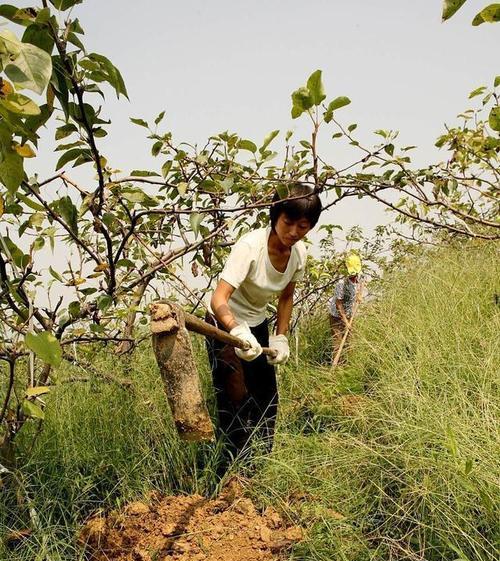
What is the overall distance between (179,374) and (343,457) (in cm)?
101

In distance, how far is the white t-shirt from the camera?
2408mm

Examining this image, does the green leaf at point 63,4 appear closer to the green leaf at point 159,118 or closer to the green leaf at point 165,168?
the green leaf at point 165,168

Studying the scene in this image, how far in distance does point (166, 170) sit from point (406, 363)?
1646 millimetres

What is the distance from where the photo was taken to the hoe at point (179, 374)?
1.62 m

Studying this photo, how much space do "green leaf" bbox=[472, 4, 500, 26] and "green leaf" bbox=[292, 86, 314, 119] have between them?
0.97 meters

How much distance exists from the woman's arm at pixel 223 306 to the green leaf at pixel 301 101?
84 centimetres

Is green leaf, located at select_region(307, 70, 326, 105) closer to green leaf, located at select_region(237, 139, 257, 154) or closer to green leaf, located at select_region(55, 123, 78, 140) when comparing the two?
green leaf, located at select_region(237, 139, 257, 154)

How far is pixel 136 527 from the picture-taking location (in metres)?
2.08

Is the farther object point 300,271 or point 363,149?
point 300,271

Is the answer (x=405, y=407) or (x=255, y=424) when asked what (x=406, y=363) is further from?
(x=255, y=424)

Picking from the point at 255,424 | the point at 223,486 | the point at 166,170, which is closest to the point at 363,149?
the point at 166,170

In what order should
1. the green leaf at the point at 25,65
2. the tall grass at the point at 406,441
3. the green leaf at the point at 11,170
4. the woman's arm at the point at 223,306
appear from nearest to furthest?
the green leaf at the point at 25,65 < the green leaf at the point at 11,170 < the tall grass at the point at 406,441 < the woman's arm at the point at 223,306

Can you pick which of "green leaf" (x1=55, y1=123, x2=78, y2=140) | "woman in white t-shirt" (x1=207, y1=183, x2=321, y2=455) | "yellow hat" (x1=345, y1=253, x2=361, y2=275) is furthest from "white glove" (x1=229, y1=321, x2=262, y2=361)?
"yellow hat" (x1=345, y1=253, x2=361, y2=275)

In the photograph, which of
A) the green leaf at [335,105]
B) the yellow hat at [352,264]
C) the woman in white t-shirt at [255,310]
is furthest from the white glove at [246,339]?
the yellow hat at [352,264]
